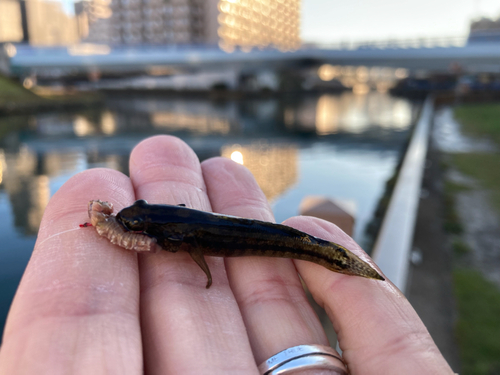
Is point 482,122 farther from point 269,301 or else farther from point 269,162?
point 269,301

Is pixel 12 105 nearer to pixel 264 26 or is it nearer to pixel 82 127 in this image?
pixel 82 127

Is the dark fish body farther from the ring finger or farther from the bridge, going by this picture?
the bridge

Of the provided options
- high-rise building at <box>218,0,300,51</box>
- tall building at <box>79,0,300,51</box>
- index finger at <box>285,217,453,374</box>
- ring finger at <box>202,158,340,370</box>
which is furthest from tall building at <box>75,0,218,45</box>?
index finger at <box>285,217,453,374</box>

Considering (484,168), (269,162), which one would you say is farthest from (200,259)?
(484,168)

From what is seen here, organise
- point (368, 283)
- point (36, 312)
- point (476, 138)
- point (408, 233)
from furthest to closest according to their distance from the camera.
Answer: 1. point (476, 138)
2. point (408, 233)
3. point (368, 283)
4. point (36, 312)

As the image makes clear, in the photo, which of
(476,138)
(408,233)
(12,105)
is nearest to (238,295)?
(408,233)

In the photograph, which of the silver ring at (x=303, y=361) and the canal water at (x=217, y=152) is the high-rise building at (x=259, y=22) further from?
the silver ring at (x=303, y=361)
